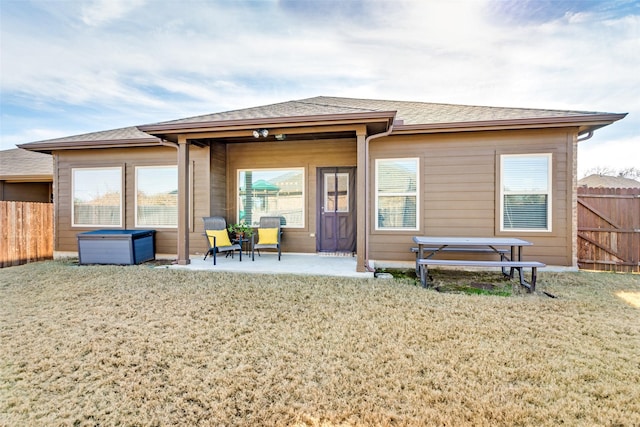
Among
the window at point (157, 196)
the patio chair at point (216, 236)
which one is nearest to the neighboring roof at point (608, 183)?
the patio chair at point (216, 236)

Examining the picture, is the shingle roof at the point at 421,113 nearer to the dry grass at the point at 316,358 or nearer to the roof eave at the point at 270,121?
the roof eave at the point at 270,121

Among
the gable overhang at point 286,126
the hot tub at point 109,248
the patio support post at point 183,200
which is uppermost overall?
the gable overhang at point 286,126

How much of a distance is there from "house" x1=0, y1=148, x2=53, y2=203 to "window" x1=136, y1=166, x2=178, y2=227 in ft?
16.1

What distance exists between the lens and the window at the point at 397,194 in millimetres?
6012

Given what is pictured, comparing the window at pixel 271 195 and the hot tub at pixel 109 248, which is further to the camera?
the window at pixel 271 195

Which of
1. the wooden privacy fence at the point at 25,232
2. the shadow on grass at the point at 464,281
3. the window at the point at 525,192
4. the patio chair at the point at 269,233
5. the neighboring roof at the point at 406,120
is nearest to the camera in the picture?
the shadow on grass at the point at 464,281

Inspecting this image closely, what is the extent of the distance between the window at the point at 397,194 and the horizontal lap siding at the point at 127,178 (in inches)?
152

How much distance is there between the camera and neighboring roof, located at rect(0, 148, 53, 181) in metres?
9.52

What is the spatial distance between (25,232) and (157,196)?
117 inches

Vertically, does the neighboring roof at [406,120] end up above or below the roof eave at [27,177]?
above

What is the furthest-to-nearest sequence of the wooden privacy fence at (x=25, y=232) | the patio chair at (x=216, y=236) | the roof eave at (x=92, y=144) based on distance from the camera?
the roof eave at (x=92, y=144)
the wooden privacy fence at (x=25, y=232)
the patio chair at (x=216, y=236)

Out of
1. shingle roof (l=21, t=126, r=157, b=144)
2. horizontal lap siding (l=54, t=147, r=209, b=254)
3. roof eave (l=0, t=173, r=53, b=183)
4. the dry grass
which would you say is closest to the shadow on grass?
the dry grass

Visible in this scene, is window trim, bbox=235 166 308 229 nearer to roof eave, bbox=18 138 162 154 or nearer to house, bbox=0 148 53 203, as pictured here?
roof eave, bbox=18 138 162 154

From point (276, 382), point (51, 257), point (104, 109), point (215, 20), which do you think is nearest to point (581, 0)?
point (215, 20)
